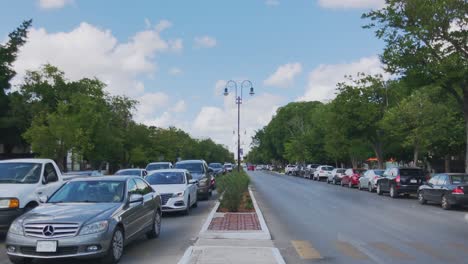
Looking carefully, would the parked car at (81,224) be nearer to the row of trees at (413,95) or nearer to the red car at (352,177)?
the row of trees at (413,95)

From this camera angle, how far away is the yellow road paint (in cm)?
995

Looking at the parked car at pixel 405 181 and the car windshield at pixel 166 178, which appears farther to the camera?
the parked car at pixel 405 181

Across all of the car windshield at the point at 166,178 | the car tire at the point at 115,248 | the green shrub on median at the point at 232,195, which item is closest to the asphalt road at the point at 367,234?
the green shrub on median at the point at 232,195

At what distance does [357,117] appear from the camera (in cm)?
4188

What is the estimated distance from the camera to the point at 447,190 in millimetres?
20531

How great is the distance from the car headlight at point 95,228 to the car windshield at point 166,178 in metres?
8.85

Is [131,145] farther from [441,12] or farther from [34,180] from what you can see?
[34,180]

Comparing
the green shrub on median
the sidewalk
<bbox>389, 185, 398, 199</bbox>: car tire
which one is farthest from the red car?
the sidewalk

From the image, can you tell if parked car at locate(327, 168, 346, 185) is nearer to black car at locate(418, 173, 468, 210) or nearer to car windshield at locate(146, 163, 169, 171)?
car windshield at locate(146, 163, 169, 171)

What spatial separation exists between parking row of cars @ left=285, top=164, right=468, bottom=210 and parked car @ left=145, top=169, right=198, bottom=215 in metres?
9.91

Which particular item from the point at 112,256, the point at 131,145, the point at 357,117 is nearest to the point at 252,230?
the point at 112,256

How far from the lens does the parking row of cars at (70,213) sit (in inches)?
329

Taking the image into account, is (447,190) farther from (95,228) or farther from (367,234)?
(95,228)

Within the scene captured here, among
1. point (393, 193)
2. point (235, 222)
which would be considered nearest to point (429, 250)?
point (235, 222)
